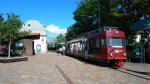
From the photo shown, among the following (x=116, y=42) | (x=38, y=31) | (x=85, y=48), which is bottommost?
(x=85, y=48)

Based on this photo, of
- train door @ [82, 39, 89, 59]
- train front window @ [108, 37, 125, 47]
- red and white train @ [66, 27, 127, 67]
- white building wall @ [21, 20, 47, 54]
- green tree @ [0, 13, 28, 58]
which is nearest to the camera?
red and white train @ [66, 27, 127, 67]

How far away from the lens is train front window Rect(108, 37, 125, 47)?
29.5 m

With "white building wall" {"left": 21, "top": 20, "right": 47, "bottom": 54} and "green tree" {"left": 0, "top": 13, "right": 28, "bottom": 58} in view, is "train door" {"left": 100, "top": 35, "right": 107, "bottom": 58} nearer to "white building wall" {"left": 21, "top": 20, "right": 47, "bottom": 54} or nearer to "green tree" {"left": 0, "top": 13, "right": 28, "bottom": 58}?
"green tree" {"left": 0, "top": 13, "right": 28, "bottom": 58}

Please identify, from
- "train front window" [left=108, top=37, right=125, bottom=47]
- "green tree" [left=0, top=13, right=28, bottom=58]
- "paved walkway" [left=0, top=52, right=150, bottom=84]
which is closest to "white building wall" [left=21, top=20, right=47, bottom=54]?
"green tree" [left=0, top=13, right=28, bottom=58]

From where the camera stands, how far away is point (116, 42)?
29969 mm

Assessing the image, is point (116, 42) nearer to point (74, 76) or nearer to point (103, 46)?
point (103, 46)

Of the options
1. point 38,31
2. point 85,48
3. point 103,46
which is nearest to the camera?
point 103,46

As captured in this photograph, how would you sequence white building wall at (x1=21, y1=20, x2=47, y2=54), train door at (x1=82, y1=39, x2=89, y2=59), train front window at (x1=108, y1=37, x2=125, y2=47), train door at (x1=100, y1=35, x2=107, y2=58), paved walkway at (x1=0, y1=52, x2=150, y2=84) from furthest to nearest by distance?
white building wall at (x1=21, y1=20, x2=47, y2=54) → train door at (x1=82, y1=39, x2=89, y2=59) → train front window at (x1=108, y1=37, x2=125, y2=47) → train door at (x1=100, y1=35, x2=107, y2=58) → paved walkway at (x1=0, y1=52, x2=150, y2=84)

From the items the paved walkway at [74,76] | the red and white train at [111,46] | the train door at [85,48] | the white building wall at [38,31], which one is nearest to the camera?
the paved walkway at [74,76]

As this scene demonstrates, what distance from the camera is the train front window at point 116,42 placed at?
29.5 metres

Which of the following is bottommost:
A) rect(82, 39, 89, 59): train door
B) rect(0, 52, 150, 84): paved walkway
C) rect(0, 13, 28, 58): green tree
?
rect(0, 52, 150, 84): paved walkway

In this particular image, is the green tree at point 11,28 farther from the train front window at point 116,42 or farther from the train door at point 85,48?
the train front window at point 116,42

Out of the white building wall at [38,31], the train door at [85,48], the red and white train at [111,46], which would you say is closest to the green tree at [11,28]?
the train door at [85,48]

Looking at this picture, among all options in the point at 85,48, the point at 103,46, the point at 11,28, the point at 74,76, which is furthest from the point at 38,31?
the point at 74,76
